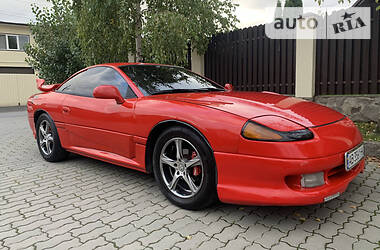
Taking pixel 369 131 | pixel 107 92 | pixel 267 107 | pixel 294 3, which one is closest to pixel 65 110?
pixel 107 92

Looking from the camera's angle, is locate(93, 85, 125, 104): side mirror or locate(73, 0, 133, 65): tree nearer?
locate(93, 85, 125, 104): side mirror

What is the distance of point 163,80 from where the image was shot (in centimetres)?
358

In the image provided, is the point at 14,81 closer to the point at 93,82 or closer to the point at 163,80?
the point at 93,82

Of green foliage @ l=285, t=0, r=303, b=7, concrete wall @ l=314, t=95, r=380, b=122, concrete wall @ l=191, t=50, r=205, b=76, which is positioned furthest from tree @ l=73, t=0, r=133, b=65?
green foliage @ l=285, t=0, r=303, b=7

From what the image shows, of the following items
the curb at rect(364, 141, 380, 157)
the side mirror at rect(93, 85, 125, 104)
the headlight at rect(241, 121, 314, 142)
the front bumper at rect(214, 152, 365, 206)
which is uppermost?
the side mirror at rect(93, 85, 125, 104)

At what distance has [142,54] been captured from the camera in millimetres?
7797

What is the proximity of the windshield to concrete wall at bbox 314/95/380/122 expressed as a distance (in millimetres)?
3564

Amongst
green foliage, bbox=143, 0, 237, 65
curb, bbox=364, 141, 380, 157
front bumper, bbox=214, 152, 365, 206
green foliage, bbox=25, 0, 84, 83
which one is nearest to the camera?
front bumper, bbox=214, 152, 365, 206

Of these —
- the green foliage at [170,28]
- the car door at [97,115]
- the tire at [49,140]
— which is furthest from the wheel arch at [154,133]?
the green foliage at [170,28]

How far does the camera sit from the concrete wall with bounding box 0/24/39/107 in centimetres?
2192

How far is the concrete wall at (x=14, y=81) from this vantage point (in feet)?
71.9

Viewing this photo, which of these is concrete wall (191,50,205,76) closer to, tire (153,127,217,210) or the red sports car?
the red sports car

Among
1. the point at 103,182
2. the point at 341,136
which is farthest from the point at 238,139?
the point at 103,182

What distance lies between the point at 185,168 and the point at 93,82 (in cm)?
191
